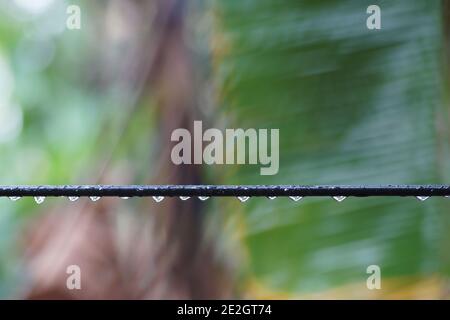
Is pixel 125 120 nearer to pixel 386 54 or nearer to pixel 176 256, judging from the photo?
pixel 176 256

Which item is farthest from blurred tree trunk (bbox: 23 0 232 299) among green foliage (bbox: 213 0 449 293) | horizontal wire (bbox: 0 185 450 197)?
horizontal wire (bbox: 0 185 450 197)

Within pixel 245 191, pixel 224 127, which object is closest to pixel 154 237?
pixel 224 127

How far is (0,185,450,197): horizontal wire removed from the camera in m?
0.70

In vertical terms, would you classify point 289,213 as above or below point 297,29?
below

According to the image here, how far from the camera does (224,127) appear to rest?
102 centimetres

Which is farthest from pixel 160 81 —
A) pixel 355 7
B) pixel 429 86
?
pixel 429 86

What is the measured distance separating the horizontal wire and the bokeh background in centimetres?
28

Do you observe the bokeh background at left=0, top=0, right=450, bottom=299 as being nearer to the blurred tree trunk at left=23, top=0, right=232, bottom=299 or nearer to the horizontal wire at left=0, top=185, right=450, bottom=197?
the blurred tree trunk at left=23, top=0, right=232, bottom=299

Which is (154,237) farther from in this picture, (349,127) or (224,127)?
(349,127)

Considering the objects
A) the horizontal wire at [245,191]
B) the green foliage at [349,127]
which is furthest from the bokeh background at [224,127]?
the horizontal wire at [245,191]

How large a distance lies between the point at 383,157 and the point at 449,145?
124 mm

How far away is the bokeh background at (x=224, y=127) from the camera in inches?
39.0

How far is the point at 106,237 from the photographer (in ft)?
3.43

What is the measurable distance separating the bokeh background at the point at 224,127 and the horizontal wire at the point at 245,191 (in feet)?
0.92
